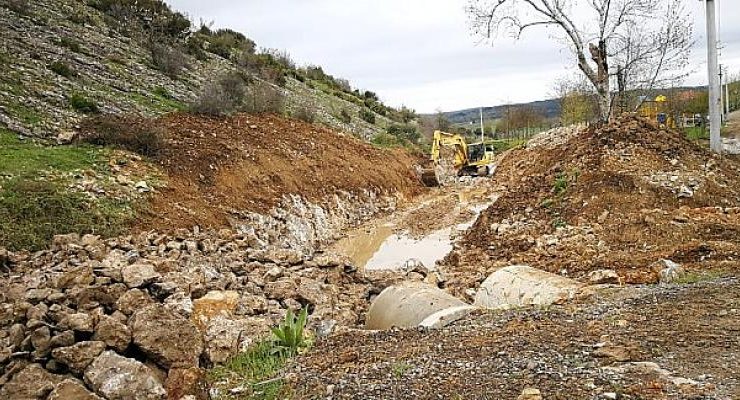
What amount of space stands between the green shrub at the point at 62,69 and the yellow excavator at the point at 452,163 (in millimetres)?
17655

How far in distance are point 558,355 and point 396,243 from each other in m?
13.5

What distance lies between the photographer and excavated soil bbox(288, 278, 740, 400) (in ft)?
14.4

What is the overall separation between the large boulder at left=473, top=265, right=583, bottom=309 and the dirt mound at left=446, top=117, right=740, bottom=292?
1.15 m

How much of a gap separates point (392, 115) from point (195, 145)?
3355cm

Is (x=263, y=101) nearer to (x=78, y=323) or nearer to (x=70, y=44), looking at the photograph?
(x=70, y=44)

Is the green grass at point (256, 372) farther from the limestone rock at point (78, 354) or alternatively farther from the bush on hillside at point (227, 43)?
the bush on hillside at point (227, 43)

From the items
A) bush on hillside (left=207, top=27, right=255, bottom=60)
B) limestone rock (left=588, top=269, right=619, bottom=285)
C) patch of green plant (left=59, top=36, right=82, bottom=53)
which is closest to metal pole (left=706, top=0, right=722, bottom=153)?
limestone rock (left=588, top=269, right=619, bottom=285)

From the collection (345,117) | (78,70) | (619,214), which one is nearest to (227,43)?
(345,117)

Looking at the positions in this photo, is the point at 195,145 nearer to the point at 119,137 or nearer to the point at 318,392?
the point at 119,137

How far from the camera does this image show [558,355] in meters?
5.04

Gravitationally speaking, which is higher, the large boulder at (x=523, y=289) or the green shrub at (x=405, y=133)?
the green shrub at (x=405, y=133)

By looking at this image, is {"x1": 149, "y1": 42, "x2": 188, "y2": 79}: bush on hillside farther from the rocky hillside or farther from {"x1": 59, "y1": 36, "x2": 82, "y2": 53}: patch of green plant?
{"x1": 59, "y1": 36, "x2": 82, "y2": 53}: patch of green plant

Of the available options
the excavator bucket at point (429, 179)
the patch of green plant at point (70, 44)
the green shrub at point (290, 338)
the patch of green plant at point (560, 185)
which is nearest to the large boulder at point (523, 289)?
the green shrub at point (290, 338)

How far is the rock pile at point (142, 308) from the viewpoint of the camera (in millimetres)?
5121
